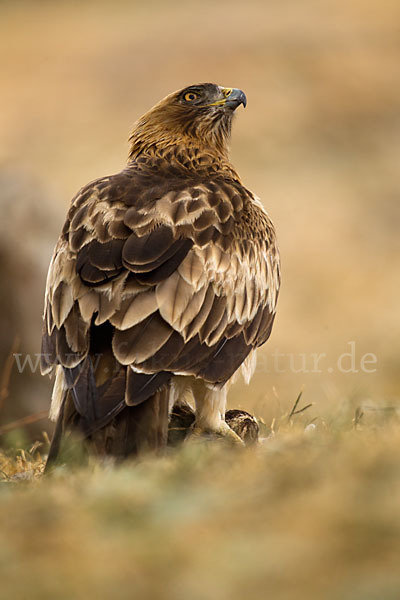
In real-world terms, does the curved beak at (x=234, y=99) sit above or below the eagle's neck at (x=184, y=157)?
above

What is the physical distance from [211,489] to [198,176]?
3.76 metres

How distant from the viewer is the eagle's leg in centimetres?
640

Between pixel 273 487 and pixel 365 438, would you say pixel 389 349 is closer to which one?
pixel 365 438

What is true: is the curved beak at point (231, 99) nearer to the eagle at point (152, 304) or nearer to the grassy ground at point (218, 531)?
the eagle at point (152, 304)

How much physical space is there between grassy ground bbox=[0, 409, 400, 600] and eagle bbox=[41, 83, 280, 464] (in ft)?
2.74

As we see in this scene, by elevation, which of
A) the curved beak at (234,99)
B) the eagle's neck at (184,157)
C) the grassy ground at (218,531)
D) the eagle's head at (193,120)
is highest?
the curved beak at (234,99)

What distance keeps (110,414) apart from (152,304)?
2.62 feet

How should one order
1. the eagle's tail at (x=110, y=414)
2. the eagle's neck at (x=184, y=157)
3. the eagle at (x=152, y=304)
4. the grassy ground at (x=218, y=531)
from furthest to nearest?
the eagle's neck at (x=184, y=157)
the eagle at (x=152, y=304)
the eagle's tail at (x=110, y=414)
the grassy ground at (x=218, y=531)

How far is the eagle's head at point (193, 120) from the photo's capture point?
8.09m

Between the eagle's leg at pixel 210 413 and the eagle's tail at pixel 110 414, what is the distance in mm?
713

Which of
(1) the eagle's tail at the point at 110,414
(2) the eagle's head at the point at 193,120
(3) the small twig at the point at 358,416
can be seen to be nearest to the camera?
(1) the eagle's tail at the point at 110,414

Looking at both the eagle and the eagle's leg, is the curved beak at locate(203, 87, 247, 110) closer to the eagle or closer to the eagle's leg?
the eagle

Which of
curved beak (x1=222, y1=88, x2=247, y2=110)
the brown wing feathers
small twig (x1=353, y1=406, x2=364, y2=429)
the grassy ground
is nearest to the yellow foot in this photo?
the brown wing feathers

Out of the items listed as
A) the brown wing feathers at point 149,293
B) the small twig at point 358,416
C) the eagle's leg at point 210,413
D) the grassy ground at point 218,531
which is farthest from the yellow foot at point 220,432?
the grassy ground at point 218,531
